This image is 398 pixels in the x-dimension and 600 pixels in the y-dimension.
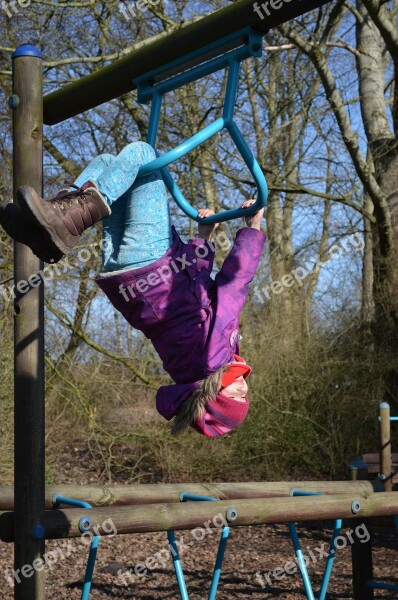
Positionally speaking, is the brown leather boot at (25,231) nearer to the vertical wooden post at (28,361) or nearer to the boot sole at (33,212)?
the boot sole at (33,212)

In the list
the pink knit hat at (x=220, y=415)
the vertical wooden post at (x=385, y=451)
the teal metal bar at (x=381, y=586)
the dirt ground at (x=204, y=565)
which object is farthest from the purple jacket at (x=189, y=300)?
the vertical wooden post at (x=385, y=451)

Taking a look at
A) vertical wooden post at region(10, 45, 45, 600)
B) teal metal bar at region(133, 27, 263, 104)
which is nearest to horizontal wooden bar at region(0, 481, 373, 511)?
vertical wooden post at region(10, 45, 45, 600)

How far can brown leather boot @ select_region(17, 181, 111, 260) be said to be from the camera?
227 centimetres

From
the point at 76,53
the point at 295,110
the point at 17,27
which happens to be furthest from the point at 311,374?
the point at 17,27

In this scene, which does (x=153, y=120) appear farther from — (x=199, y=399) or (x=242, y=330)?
(x=242, y=330)

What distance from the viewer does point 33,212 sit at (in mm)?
2264

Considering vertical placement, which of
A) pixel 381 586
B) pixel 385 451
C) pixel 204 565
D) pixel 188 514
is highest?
pixel 188 514

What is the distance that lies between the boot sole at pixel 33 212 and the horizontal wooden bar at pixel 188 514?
826 millimetres

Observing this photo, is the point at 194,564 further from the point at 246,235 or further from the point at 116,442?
the point at 246,235

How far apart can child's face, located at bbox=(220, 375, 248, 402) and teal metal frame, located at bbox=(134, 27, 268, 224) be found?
0.60 meters

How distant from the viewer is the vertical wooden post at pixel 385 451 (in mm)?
5984

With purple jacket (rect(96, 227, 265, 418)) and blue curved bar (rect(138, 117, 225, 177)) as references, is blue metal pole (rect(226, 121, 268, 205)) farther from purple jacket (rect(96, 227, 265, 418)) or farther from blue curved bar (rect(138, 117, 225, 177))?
purple jacket (rect(96, 227, 265, 418))

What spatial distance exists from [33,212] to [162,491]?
1.68 m

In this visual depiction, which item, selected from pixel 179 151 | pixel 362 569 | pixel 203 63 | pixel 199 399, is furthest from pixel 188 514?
pixel 362 569
